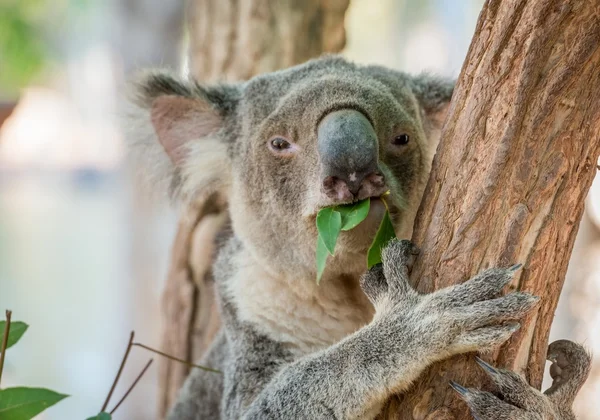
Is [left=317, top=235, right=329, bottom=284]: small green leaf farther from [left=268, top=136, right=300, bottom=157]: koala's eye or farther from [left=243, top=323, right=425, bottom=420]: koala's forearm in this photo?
[left=268, top=136, right=300, bottom=157]: koala's eye

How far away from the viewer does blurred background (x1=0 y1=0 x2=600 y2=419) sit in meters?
7.43

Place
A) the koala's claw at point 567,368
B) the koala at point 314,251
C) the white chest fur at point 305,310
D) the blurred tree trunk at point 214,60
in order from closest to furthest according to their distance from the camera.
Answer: the koala at point 314,251
the koala's claw at point 567,368
the white chest fur at point 305,310
the blurred tree trunk at point 214,60

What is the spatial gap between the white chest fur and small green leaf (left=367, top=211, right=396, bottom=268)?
0.65 metres

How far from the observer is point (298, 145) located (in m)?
2.71

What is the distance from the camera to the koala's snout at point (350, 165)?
7.41ft

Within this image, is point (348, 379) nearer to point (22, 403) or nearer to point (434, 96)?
point (22, 403)

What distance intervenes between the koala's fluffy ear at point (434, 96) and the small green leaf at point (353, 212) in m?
1.11

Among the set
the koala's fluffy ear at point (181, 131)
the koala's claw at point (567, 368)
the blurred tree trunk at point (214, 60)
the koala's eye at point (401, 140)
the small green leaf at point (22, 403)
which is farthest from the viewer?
the blurred tree trunk at point (214, 60)

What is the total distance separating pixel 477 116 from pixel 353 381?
2.83 feet

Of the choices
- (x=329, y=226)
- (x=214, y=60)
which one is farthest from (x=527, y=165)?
(x=214, y=60)

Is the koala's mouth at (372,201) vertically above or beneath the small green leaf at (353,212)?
above

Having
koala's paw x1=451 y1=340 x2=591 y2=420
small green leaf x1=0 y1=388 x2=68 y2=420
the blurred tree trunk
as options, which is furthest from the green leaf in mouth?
the blurred tree trunk

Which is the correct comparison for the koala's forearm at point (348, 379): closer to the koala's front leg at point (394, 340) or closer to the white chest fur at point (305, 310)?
the koala's front leg at point (394, 340)

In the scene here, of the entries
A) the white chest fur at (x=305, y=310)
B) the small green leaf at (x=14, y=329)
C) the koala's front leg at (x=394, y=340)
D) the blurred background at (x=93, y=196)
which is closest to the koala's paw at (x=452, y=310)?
the koala's front leg at (x=394, y=340)
